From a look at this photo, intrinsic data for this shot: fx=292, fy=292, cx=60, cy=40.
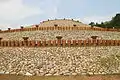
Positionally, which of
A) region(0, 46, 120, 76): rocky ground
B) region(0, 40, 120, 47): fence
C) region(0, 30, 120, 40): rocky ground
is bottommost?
region(0, 46, 120, 76): rocky ground

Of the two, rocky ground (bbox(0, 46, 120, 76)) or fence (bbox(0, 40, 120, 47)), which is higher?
fence (bbox(0, 40, 120, 47))

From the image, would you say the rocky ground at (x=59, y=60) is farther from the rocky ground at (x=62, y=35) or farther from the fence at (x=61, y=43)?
the rocky ground at (x=62, y=35)

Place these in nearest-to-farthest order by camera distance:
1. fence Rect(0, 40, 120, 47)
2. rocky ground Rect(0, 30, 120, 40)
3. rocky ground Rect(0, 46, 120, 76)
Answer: rocky ground Rect(0, 46, 120, 76)
fence Rect(0, 40, 120, 47)
rocky ground Rect(0, 30, 120, 40)

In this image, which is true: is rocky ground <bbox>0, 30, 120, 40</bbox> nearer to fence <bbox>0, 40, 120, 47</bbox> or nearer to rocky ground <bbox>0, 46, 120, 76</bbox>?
fence <bbox>0, 40, 120, 47</bbox>

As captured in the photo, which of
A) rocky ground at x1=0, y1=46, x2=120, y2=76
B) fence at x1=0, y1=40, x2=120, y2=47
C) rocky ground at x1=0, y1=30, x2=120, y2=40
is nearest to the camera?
rocky ground at x1=0, y1=46, x2=120, y2=76

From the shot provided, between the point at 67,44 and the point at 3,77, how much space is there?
7444 mm

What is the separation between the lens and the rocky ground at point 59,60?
22.1 meters

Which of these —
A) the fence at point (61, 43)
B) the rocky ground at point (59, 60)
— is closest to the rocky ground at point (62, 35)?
the fence at point (61, 43)

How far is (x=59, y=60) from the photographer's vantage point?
23500 millimetres

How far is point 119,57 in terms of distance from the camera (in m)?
24.6

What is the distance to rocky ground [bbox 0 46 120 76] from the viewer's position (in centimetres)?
2206

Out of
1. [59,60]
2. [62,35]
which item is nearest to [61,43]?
[59,60]

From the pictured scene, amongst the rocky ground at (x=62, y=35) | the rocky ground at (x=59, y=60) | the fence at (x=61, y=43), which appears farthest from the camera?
the rocky ground at (x=62, y=35)

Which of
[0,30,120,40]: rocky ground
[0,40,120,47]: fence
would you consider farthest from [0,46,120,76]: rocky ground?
[0,30,120,40]: rocky ground
